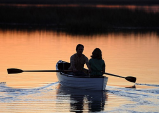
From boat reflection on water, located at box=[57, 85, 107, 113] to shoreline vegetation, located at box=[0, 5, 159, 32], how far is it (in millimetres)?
23861

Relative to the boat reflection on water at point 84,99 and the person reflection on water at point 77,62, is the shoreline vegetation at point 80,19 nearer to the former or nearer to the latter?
the person reflection on water at point 77,62

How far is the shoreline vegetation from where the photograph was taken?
39.1 meters

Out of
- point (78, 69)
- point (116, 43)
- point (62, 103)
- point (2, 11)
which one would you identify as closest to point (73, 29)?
point (2, 11)

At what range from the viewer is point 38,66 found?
1886 centimetres

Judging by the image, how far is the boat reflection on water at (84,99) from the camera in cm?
1223

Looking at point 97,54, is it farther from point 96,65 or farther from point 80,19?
point 80,19

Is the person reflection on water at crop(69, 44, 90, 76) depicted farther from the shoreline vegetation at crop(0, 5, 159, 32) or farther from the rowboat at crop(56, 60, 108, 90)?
the shoreline vegetation at crop(0, 5, 159, 32)

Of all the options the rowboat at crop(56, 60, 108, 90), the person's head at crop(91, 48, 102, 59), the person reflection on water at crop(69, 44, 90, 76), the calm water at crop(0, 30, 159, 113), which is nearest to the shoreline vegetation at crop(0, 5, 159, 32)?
the calm water at crop(0, 30, 159, 113)

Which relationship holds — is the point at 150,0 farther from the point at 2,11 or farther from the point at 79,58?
the point at 79,58

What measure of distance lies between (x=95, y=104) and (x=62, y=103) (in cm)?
77

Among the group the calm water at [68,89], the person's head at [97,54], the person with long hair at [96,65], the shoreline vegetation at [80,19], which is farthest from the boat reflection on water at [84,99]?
the shoreline vegetation at [80,19]

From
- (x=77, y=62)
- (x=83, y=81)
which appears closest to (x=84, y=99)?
(x=83, y=81)

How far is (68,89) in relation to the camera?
15.0 metres

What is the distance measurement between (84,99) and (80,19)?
28.5m
